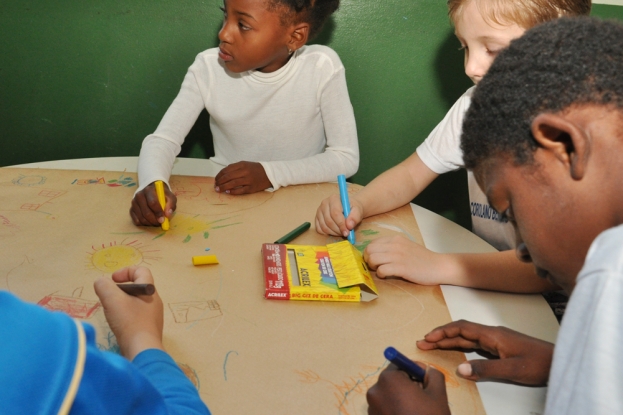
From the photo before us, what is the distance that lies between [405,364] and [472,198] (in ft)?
2.27

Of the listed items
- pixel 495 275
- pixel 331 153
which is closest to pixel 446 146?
pixel 331 153

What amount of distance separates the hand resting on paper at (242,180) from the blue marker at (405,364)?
1.97 feet

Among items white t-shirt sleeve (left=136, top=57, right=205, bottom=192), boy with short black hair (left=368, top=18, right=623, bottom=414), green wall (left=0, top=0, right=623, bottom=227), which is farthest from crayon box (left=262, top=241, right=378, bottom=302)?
green wall (left=0, top=0, right=623, bottom=227)

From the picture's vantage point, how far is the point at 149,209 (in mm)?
1010

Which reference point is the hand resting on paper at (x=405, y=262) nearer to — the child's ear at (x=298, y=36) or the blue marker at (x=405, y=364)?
the blue marker at (x=405, y=364)

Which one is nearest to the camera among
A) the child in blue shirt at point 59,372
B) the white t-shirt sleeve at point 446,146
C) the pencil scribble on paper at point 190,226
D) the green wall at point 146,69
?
the child in blue shirt at point 59,372

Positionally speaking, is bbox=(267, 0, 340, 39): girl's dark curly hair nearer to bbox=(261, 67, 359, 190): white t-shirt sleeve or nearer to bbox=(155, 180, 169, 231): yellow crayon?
bbox=(261, 67, 359, 190): white t-shirt sleeve

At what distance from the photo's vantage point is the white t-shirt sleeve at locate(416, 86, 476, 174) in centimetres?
121

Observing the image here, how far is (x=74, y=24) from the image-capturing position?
167 cm

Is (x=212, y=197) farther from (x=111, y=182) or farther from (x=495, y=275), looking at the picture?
(x=495, y=275)

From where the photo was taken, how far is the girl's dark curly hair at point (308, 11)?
4.37 feet

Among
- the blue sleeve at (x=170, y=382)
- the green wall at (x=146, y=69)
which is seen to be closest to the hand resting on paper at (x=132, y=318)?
the blue sleeve at (x=170, y=382)

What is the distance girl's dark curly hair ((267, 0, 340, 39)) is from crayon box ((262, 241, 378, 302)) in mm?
635

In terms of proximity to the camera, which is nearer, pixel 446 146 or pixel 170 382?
pixel 170 382
